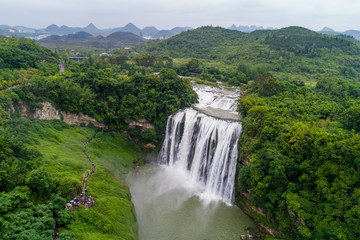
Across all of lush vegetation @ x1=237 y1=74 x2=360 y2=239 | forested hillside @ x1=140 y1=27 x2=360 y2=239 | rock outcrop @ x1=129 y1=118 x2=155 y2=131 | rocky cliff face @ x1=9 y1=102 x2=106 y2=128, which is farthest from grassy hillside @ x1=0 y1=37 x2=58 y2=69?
lush vegetation @ x1=237 y1=74 x2=360 y2=239

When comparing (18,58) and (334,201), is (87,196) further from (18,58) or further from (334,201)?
(18,58)

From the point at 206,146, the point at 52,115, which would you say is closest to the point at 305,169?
the point at 206,146

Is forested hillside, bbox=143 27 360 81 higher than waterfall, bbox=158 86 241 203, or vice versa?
forested hillside, bbox=143 27 360 81

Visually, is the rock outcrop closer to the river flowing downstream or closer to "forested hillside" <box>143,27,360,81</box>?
the river flowing downstream

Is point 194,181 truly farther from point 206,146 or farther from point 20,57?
point 20,57

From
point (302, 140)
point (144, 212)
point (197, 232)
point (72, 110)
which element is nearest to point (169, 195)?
point (144, 212)

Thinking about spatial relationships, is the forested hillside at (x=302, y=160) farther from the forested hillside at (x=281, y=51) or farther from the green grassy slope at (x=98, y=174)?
A: the forested hillside at (x=281, y=51)

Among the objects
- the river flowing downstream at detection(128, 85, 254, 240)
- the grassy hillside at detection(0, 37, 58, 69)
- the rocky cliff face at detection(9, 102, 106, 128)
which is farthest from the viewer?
the grassy hillside at detection(0, 37, 58, 69)

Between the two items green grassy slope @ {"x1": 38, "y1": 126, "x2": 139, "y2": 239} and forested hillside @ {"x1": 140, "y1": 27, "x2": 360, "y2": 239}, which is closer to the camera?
forested hillside @ {"x1": 140, "y1": 27, "x2": 360, "y2": 239}
